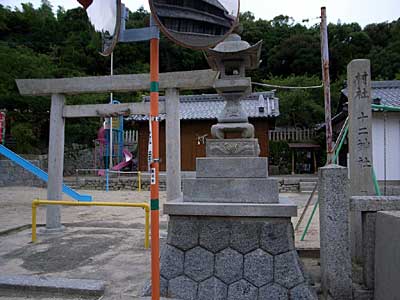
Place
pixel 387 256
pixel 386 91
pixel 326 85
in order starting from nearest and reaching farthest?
pixel 387 256 < pixel 326 85 < pixel 386 91

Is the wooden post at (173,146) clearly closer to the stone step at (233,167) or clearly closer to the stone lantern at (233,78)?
the stone lantern at (233,78)

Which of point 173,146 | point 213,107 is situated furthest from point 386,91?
point 173,146

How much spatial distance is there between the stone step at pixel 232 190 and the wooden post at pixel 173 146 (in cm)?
269

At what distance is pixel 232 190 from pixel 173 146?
3045mm

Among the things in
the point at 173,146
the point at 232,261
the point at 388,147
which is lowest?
the point at 232,261

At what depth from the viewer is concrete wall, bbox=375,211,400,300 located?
9.25 ft

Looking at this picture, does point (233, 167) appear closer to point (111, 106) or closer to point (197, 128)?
point (111, 106)

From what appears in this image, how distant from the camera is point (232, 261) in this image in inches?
141

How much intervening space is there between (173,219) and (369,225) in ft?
6.85

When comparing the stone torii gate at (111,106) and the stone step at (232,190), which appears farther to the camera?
the stone torii gate at (111,106)

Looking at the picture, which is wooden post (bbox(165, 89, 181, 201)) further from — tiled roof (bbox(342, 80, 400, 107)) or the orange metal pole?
tiled roof (bbox(342, 80, 400, 107))

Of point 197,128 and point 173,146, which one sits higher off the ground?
point 197,128

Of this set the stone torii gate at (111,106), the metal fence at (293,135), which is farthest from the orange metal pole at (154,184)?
the metal fence at (293,135)

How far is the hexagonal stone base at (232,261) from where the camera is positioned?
11.4ft
